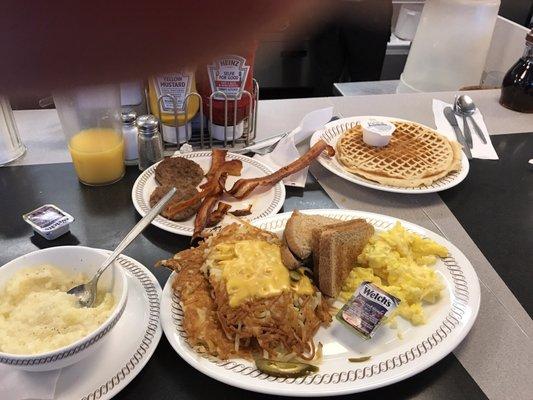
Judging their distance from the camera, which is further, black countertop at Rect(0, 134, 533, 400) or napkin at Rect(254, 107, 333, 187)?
napkin at Rect(254, 107, 333, 187)

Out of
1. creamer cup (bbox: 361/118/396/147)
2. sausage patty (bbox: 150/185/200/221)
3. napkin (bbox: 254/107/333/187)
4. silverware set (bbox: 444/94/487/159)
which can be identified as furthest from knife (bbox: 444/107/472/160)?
sausage patty (bbox: 150/185/200/221)

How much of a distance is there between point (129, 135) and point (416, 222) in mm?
826

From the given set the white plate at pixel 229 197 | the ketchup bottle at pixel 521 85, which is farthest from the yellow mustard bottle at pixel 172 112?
the ketchup bottle at pixel 521 85

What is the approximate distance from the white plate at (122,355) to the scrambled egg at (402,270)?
0.39m

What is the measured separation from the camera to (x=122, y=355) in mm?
788

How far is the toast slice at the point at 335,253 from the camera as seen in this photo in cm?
94

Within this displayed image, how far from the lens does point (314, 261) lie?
99 centimetres

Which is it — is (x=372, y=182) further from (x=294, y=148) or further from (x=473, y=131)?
(x=473, y=131)

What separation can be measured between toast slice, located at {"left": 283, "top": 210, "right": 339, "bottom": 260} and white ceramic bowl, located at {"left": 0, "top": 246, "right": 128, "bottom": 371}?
0.35 meters

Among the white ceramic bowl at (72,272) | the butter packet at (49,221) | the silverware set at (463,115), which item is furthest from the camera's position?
the silverware set at (463,115)

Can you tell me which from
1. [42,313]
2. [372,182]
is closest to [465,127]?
[372,182]

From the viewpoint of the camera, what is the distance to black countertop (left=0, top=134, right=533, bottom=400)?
2.59 feet

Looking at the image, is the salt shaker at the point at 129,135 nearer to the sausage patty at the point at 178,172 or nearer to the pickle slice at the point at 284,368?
the sausage patty at the point at 178,172

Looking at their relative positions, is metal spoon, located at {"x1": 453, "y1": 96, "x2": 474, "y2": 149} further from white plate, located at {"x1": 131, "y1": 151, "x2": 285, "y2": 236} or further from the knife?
white plate, located at {"x1": 131, "y1": 151, "x2": 285, "y2": 236}
